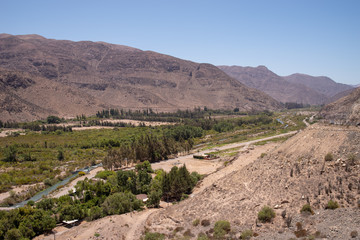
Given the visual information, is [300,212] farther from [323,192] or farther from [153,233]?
[153,233]

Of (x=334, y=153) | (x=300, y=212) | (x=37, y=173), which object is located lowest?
(x=37, y=173)

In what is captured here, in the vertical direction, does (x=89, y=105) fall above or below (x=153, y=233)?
above

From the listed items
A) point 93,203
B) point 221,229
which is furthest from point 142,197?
point 221,229

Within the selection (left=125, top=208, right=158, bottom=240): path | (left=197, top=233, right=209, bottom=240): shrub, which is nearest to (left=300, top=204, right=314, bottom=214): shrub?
(left=197, top=233, right=209, bottom=240): shrub

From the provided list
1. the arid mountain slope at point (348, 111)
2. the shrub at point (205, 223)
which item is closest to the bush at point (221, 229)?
the shrub at point (205, 223)

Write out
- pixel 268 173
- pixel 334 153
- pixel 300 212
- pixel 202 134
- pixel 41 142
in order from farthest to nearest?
1. pixel 202 134
2. pixel 41 142
3. pixel 268 173
4. pixel 334 153
5. pixel 300 212

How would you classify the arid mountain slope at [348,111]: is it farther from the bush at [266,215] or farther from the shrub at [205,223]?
the shrub at [205,223]

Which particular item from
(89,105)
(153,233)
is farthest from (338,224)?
(89,105)
